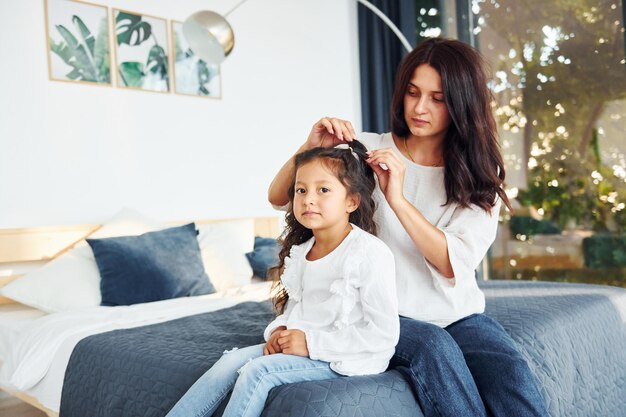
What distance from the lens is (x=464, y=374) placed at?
1356 mm

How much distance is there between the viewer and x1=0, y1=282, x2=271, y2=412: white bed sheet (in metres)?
2.08

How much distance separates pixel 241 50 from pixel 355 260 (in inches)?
109

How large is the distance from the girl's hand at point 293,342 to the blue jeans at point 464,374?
0.21 m

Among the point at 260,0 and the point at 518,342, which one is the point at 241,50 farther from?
the point at 518,342

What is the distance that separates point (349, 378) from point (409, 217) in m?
0.40

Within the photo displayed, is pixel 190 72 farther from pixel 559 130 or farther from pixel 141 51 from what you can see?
pixel 559 130

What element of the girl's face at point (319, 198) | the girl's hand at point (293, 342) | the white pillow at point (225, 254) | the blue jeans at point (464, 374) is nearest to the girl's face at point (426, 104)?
the girl's face at point (319, 198)

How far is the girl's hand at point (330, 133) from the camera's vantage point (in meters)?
1.64

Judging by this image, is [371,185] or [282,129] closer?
[371,185]

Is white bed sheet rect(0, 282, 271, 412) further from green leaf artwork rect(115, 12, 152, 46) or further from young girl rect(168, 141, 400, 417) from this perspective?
green leaf artwork rect(115, 12, 152, 46)

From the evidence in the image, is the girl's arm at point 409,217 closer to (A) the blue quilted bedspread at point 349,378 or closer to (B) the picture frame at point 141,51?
(A) the blue quilted bedspread at point 349,378

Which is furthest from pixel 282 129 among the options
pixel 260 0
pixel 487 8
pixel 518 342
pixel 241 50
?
pixel 518 342

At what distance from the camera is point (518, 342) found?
1.72m

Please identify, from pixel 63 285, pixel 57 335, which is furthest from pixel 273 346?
pixel 63 285
